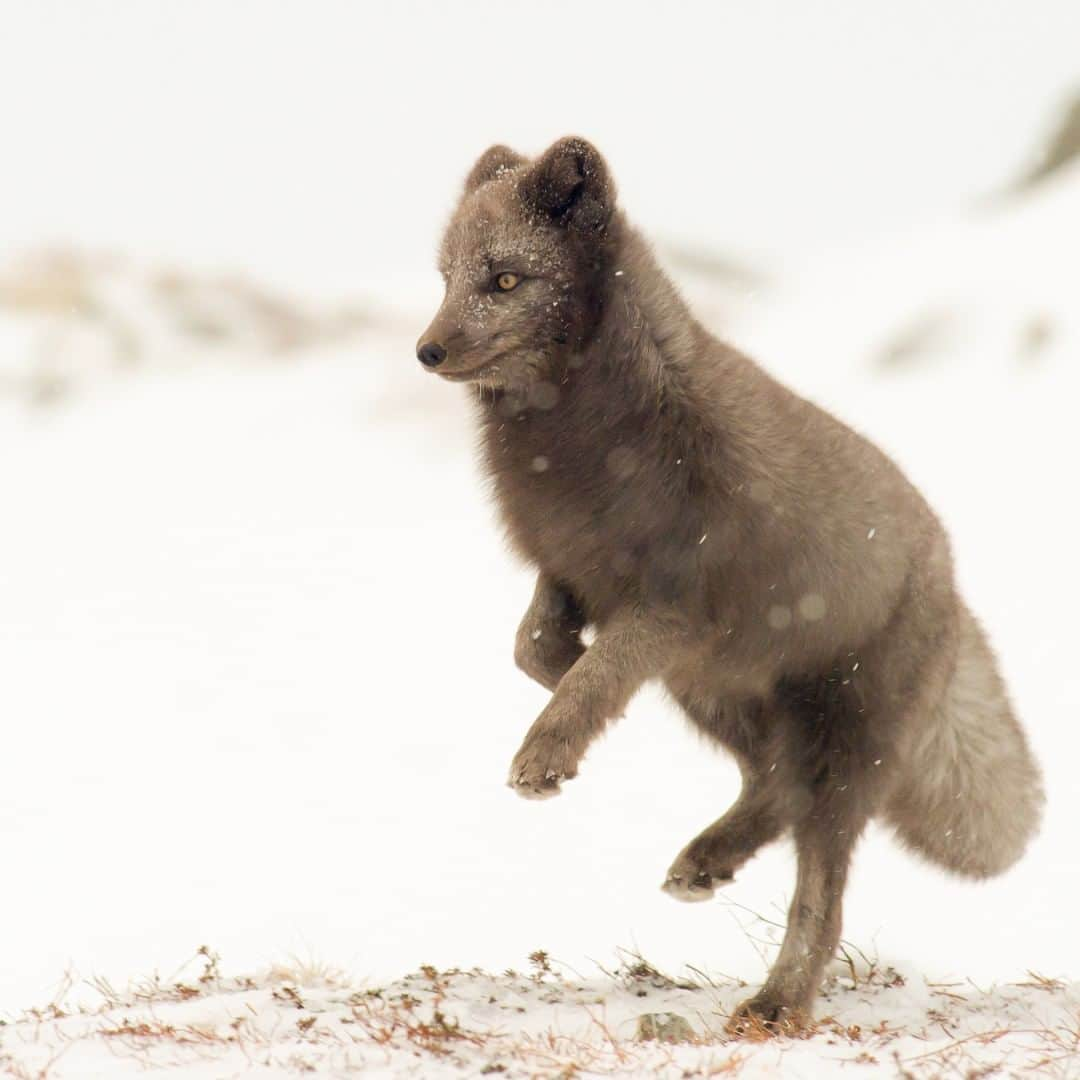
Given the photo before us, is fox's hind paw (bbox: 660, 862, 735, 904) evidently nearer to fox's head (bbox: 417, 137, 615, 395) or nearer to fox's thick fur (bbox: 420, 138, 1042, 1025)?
fox's thick fur (bbox: 420, 138, 1042, 1025)

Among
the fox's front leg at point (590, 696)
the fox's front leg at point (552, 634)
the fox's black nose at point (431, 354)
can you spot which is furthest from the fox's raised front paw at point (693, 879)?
the fox's black nose at point (431, 354)

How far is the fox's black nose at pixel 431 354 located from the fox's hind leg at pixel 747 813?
1.83 meters

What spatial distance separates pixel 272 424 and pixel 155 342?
9.57ft

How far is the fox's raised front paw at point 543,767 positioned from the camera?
4336mm

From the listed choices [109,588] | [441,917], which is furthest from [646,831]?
[109,588]

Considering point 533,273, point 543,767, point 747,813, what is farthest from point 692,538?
point 747,813

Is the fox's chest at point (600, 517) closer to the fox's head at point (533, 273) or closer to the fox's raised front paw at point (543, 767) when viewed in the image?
the fox's head at point (533, 273)

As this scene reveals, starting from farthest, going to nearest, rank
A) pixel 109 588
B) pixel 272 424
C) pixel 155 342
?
pixel 155 342
pixel 272 424
pixel 109 588

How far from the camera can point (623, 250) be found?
500 cm

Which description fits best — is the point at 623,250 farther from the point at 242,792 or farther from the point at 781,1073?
the point at 242,792

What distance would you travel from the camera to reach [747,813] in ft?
17.6

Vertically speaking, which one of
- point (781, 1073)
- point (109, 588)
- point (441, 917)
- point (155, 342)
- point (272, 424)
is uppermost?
point (155, 342)

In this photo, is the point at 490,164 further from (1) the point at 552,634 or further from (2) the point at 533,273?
(1) the point at 552,634

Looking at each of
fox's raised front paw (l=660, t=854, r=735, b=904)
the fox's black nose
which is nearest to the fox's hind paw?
fox's raised front paw (l=660, t=854, r=735, b=904)
